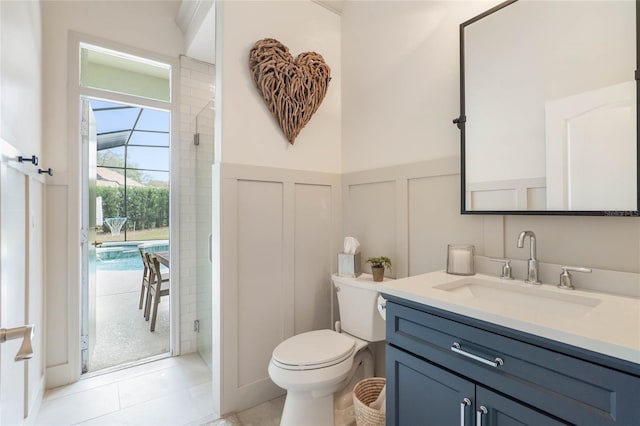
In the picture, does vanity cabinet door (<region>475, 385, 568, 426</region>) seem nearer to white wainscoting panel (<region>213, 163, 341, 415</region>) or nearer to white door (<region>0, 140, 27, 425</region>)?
white wainscoting panel (<region>213, 163, 341, 415</region>)

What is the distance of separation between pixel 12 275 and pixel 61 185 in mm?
1076

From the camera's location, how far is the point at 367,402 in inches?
65.4

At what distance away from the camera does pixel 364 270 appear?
211 cm

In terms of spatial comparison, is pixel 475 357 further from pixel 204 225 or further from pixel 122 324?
pixel 122 324

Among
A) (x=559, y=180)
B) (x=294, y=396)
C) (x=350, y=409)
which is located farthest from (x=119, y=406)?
(x=559, y=180)

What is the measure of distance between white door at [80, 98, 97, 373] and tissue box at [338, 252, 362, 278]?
75.2 inches

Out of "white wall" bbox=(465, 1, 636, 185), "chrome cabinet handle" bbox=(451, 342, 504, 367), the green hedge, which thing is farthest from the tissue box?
the green hedge

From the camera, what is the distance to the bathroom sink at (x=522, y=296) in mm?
1089

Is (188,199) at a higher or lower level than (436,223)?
higher

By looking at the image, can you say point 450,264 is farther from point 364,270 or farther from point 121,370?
point 121,370

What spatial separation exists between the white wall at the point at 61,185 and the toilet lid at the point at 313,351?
164cm

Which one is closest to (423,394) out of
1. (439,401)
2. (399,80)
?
(439,401)

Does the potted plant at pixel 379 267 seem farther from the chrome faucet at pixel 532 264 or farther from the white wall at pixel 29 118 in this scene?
the white wall at pixel 29 118

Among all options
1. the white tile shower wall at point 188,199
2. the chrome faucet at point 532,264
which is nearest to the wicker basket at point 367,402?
the chrome faucet at point 532,264
